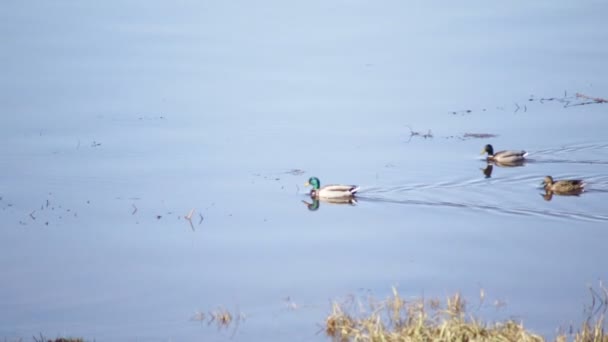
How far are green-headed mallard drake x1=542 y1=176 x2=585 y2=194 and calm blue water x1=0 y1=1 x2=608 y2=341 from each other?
169 mm

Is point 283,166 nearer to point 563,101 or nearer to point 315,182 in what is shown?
point 315,182

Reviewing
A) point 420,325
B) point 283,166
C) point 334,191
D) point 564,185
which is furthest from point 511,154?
point 420,325

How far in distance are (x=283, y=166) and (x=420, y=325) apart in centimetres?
889

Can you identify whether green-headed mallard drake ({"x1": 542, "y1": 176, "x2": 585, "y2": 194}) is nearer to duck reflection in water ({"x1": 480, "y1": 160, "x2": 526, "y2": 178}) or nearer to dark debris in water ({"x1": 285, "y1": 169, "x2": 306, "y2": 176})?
duck reflection in water ({"x1": 480, "y1": 160, "x2": 526, "y2": 178})

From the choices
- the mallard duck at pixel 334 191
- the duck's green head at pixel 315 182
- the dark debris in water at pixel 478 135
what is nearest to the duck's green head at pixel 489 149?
the dark debris in water at pixel 478 135

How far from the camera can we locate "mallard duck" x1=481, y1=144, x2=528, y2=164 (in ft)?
55.9

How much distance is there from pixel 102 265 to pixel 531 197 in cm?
627

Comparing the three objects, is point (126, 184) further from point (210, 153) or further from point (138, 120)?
point (138, 120)

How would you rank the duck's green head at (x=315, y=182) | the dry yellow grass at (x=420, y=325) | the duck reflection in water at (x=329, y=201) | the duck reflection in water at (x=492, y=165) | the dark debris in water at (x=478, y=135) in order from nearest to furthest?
the dry yellow grass at (x=420, y=325) → the duck reflection in water at (x=329, y=201) → the duck's green head at (x=315, y=182) → the duck reflection in water at (x=492, y=165) → the dark debris in water at (x=478, y=135)

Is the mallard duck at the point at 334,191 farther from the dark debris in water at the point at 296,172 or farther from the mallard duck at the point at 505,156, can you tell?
the mallard duck at the point at 505,156

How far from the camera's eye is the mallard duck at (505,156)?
1705 centimetres

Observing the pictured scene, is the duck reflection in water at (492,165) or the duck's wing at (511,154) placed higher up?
the duck's wing at (511,154)

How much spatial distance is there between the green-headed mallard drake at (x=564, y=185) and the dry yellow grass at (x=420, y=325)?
5.13 meters

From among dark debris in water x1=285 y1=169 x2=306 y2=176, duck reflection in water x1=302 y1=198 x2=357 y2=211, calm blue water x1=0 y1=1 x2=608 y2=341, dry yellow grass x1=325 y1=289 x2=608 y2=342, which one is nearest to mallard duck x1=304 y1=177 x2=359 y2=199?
duck reflection in water x1=302 y1=198 x2=357 y2=211
